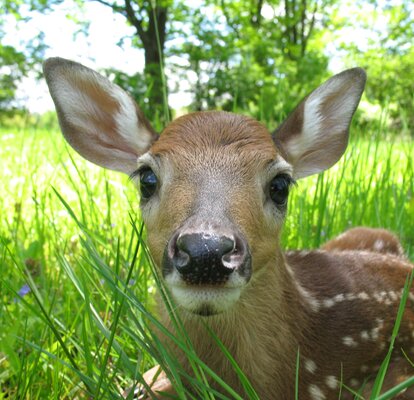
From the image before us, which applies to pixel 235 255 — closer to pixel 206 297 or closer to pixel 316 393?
pixel 206 297

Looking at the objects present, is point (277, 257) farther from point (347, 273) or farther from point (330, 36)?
point (330, 36)

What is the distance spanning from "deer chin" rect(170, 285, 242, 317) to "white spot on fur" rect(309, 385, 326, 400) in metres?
0.71

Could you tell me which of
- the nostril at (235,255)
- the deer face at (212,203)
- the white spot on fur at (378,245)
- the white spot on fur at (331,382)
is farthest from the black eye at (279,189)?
the white spot on fur at (378,245)

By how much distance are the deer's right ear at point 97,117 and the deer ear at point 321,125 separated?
0.60 m

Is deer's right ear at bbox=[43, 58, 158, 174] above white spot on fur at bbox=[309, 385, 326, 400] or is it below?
above

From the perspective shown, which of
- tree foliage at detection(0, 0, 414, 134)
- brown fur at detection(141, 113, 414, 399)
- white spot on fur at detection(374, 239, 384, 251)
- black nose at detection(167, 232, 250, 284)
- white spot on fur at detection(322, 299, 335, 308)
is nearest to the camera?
black nose at detection(167, 232, 250, 284)

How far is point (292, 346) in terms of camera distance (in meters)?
1.99

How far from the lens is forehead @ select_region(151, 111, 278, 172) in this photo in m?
1.83

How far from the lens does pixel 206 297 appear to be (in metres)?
1.42

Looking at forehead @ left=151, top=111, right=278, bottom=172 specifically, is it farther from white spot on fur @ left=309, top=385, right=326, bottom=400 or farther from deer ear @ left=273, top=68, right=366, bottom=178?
white spot on fur @ left=309, top=385, right=326, bottom=400

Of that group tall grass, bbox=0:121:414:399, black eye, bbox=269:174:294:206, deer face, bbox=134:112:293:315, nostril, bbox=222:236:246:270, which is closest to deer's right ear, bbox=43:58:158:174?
tall grass, bbox=0:121:414:399

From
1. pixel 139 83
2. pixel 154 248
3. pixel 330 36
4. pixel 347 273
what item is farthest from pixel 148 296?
pixel 330 36

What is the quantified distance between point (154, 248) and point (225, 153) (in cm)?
41

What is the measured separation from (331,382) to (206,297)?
851mm
